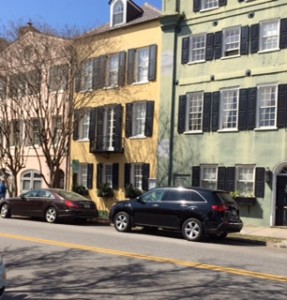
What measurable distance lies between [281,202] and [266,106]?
4.10 metres

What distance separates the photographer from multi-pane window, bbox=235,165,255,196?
23281 millimetres

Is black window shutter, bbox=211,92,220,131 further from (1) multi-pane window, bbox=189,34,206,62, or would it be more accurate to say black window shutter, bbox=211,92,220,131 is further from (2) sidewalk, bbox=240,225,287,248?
(2) sidewalk, bbox=240,225,287,248

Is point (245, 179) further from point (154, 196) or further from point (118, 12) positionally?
point (118, 12)

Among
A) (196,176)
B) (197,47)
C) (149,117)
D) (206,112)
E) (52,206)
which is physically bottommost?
(52,206)

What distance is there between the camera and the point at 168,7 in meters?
26.9

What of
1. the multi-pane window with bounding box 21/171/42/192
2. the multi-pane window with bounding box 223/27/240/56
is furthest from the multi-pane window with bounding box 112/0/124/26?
the multi-pane window with bounding box 21/171/42/192

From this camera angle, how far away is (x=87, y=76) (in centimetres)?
2806

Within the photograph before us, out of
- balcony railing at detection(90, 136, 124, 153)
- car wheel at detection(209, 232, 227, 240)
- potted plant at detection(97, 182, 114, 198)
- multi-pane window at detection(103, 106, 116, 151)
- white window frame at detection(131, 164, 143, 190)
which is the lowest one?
car wheel at detection(209, 232, 227, 240)

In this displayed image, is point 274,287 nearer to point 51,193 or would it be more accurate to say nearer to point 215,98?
point 51,193

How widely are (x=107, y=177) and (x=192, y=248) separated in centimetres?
1596

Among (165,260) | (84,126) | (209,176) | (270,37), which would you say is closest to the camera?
(165,260)

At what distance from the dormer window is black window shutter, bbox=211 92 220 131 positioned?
26.6 ft

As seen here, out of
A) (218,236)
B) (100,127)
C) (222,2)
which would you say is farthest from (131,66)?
(218,236)

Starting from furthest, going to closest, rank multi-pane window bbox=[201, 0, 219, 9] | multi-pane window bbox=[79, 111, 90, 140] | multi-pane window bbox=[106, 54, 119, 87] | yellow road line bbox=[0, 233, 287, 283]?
multi-pane window bbox=[79, 111, 90, 140], multi-pane window bbox=[106, 54, 119, 87], multi-pane window bbox=[201, 0, 219, 9], yellow road line bbox=[0, 233, 287, 283]
